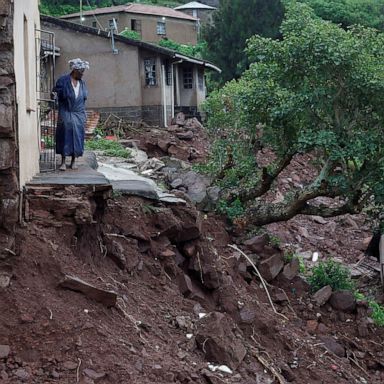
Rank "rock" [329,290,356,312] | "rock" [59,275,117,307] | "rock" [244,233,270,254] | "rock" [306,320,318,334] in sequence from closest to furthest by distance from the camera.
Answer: "rock" [59,275,117,307] < "rock" [306,320,318,334] < "rock" [329,290,356,312] < "rock" [244,233,270,254]

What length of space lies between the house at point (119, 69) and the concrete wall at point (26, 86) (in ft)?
53.6

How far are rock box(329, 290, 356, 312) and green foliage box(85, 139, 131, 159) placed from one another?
8.22m

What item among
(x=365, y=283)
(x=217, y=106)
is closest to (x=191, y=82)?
(x=217, y=106)

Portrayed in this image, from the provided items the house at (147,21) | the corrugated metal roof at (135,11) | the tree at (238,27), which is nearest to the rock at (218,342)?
the tree at (238,27)

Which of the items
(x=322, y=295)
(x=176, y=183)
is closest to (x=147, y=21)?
(x=176, y=183)

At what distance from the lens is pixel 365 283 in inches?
683

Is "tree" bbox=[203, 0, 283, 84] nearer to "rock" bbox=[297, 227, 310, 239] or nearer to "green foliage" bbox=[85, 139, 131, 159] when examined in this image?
"green foliage" bbox=[85, 139, 131, 159]

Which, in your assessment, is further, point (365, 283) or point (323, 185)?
point (365, 283)

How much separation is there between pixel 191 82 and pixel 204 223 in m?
18.5

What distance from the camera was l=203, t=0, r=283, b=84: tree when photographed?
38.0m

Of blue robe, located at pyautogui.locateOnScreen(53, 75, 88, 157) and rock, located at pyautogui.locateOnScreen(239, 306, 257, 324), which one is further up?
blue robe, located at pyautogui.locateOnScreen(53, 75, 88, 157)

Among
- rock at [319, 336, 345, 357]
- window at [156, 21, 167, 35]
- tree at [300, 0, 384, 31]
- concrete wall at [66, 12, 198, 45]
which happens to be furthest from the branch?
window at [156, 21, 167, 35]

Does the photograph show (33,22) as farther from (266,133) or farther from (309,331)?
(309,331)

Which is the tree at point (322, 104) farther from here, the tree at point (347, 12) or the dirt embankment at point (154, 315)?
the tree at point (347, 12)
